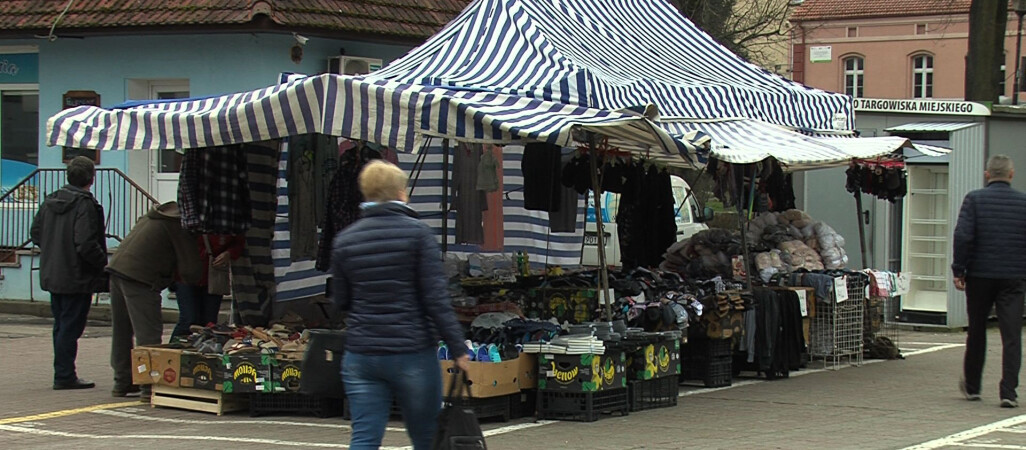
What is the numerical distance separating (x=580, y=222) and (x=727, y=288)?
3507 mm

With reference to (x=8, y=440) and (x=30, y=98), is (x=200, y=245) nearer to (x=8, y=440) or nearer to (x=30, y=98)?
(x=8, y=440)

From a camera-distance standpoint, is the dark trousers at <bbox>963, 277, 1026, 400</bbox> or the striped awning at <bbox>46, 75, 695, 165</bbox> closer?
the striped awning at <bbox>46, 75, 695, 165</bbox>

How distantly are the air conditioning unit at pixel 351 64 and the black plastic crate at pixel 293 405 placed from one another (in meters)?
8.84

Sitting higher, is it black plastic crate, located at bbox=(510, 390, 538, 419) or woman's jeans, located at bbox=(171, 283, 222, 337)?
woman's jeans, located at bbox=(171, 283, 222, 337)

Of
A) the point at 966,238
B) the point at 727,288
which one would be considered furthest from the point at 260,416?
the point at 966,238

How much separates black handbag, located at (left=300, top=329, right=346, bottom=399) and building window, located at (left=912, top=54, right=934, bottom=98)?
48.2m

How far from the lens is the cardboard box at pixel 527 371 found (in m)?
10.1

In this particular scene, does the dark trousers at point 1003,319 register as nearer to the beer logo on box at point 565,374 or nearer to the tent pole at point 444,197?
the beer logo on box at point 565,374

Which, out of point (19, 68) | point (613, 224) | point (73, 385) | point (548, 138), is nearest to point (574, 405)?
point (548, 138)

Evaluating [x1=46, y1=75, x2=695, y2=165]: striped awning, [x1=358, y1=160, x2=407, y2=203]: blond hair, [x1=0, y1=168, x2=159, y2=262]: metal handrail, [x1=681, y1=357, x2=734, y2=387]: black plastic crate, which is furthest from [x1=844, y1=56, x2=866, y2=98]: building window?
[x1=358, y1=160, x2=407, y2=203]: blond hair

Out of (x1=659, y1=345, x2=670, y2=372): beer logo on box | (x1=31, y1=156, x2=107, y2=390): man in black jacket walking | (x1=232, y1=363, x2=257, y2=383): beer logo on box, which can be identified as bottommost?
(x1=232, y1=363, x2=257, y2=383): beer logo on box

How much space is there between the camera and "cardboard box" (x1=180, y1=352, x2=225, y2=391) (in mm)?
10555

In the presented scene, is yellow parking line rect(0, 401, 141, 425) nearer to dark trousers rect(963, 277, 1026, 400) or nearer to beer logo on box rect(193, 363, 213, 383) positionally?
beer logo on box rect(193, 363, 213, 383)

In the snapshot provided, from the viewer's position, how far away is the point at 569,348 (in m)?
10.0
